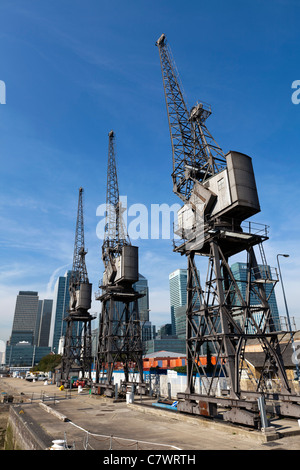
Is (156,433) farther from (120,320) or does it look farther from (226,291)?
(120,320)

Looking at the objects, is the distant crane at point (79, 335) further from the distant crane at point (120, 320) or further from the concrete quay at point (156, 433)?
the concrete quay at point (156, 433)

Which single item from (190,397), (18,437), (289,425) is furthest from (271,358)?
(18,437)

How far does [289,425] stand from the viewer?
16938mm

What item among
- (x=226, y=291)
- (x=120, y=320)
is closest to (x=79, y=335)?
(x=120, y=320)

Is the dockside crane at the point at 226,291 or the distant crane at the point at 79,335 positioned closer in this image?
the dockside crane at the point at 226,291

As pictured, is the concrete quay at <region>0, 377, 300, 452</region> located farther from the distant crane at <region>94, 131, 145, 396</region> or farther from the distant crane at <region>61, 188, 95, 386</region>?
the distant crane at <region>61, 188, 95, 386</region>

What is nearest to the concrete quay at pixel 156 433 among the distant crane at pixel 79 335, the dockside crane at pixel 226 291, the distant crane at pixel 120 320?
the dockside crane at pixel 226 291


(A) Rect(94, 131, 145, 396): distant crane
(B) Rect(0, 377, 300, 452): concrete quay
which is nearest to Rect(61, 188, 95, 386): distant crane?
(A) Rect(94, 131, 145, 396): distant crane

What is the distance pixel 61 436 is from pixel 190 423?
27.5ft

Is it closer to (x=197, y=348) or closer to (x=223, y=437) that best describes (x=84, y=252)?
(x=197, y=348)

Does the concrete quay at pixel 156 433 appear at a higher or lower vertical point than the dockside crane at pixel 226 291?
lower

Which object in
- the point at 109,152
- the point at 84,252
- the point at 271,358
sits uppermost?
the point at 109,152

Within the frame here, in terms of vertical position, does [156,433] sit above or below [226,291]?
below

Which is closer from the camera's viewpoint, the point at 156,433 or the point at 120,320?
the point at 156,433
